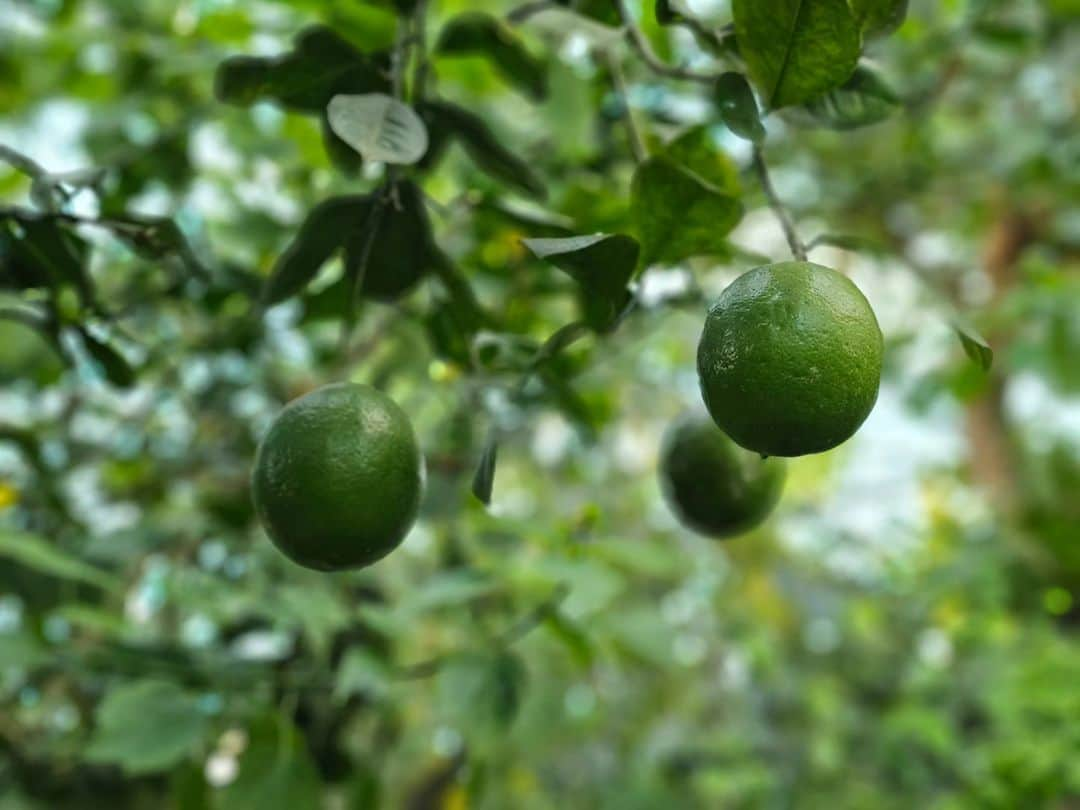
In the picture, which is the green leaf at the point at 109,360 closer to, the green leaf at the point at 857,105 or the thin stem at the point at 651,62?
the thin stem at the point at 651,62

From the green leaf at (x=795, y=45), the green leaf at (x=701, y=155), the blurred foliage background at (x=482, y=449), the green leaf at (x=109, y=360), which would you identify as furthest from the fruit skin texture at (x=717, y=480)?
the green leaf at (x=109, y=360)

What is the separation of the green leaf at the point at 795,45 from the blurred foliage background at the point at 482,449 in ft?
0.19

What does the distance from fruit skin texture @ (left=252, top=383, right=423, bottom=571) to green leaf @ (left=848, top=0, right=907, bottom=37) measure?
1.62ft

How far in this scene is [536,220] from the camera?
40.8 inches

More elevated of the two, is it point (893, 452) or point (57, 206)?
point (57, 206)

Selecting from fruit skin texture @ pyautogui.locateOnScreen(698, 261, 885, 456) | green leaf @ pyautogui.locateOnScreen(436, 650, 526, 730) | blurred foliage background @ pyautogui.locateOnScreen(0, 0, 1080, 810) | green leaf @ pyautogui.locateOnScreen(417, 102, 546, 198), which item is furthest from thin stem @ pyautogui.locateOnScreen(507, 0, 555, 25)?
green leaf @ pyautogui.locateOnScreen(436, 650, 526, 730)

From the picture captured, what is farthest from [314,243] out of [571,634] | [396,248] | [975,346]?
[571,634]

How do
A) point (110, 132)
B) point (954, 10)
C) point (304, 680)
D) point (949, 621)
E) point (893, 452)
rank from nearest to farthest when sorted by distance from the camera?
point (304, 680)
point (110, 132)
point (954, 10)
point (949, 621)
point (893, 452)

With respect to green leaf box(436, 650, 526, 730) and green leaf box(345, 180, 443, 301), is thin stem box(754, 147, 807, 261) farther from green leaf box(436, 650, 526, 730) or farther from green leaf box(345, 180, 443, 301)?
green leaf box(436, 650, 526, 730)

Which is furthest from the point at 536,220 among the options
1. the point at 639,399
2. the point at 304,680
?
the point at 639,399

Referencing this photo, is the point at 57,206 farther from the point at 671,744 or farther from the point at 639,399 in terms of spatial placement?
the point at 671,744

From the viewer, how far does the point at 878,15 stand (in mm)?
839

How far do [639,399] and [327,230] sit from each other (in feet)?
7.05

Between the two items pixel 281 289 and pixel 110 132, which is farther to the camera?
pixel 110 132
